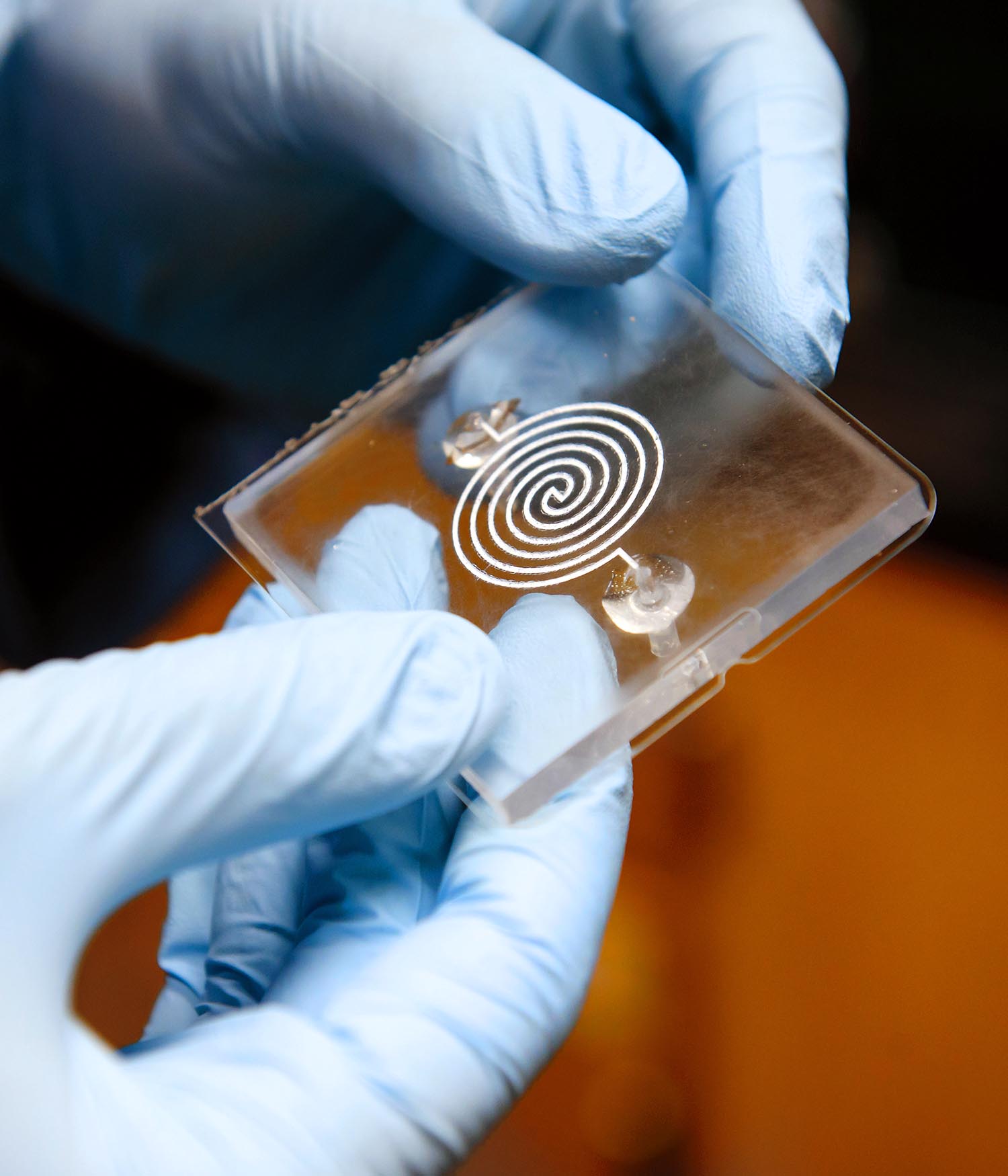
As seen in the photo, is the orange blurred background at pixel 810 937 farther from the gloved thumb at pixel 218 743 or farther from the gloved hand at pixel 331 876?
the gloved thumb at pixel 218 743

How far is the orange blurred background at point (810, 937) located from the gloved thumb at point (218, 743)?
0.63m

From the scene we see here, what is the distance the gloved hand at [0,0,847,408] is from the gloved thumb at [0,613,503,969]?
461 mm

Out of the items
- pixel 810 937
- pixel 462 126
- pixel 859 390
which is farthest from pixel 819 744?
pixel 462 126

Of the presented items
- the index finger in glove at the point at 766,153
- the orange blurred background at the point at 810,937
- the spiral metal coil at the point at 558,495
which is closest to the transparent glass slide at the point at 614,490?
the spiral metal coil at the point at 558,495

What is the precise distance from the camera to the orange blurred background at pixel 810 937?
3.90ft

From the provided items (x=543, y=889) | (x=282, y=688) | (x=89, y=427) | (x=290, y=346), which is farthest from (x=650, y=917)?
(x=89, y=427)

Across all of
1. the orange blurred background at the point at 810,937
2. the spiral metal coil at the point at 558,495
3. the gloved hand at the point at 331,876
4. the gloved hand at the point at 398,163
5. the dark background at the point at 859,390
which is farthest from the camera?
the dark background at the point at 859,390

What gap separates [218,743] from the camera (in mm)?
710

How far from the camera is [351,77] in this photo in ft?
3.40

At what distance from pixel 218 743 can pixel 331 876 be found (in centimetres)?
28

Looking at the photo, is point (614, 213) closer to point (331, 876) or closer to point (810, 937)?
point (331, 876)

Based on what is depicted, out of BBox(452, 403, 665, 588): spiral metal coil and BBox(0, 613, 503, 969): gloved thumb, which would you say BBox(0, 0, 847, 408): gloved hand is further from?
BBox(0, 613, 503, 969): gloved thumb

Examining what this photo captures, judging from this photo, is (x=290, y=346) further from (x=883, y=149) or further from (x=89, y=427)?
(x=883, y=149)

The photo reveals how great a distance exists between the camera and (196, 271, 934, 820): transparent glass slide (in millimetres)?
808
